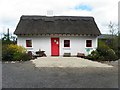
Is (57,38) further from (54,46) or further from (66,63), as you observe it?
(66,63)

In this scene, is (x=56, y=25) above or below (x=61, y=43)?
above

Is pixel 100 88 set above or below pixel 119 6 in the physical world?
below

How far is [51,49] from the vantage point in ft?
95.6

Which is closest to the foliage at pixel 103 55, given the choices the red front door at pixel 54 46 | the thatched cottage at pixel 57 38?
the thatched cottage at pixel 57 38

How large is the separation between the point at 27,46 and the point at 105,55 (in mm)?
9674

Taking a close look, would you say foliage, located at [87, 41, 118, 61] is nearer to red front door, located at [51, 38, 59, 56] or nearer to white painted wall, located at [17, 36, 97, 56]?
white painted wall, located at [17, 36, 97, 56]

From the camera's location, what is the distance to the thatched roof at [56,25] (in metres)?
29.1

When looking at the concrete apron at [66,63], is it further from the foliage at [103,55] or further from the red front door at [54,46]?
the red front door at [54,46]

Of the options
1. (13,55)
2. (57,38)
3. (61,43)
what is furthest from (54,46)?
(13,55)

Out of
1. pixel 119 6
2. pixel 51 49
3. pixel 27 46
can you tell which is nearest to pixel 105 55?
pixel 119 6

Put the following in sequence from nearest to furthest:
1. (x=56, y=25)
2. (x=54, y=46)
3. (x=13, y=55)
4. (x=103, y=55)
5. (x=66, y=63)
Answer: (x=66, y=63) < (x=13, y=55) < (x=103, y=55) < (x=54, y=46) < (x=56, y=25)

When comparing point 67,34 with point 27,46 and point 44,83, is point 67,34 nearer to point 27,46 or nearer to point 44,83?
point 27,46

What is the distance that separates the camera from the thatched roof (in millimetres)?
29078

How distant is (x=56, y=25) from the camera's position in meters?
Result: 30.3
